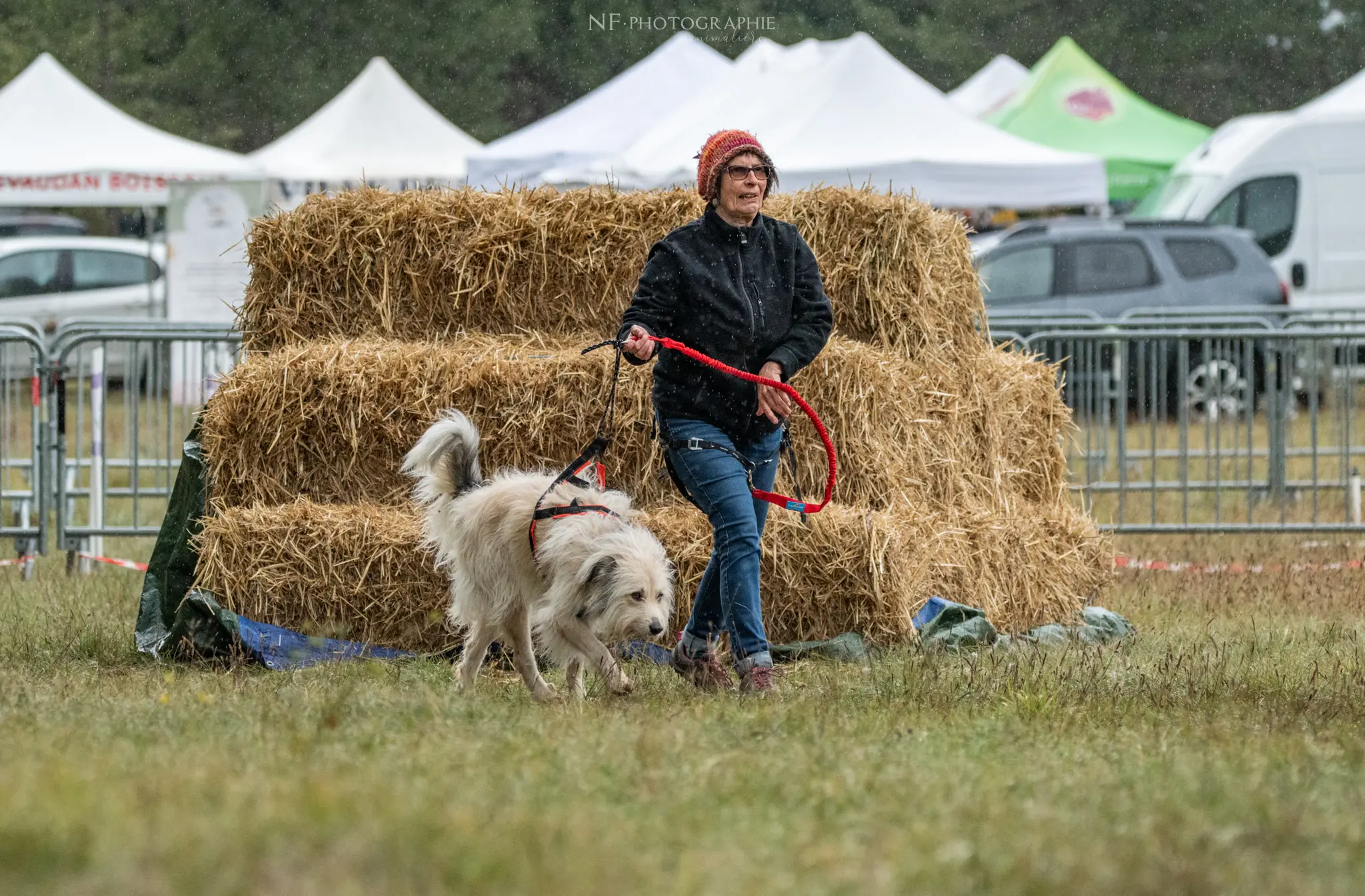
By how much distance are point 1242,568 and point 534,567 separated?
18.6ft

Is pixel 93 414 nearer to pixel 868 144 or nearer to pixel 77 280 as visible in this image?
pixel 868 144

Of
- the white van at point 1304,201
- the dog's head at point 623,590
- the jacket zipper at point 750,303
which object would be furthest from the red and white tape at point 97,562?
the white van at point 1304,201

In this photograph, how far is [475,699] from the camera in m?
6.12

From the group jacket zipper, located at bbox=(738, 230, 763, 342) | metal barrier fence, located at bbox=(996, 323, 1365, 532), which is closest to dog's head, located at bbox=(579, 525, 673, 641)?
jacket zipper, located at bbox=(738, 230, 763, 342)

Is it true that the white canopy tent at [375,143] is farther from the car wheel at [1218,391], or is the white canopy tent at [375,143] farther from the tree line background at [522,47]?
the tree line background at [522,47]

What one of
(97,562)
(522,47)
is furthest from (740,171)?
(522,47)

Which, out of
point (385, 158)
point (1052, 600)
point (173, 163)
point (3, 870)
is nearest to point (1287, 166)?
point (385, 158)

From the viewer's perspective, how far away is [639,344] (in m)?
6.28

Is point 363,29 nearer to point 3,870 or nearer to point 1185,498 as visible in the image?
point 1185,498

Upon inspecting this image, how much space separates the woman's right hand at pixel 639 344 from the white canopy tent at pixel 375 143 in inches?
782

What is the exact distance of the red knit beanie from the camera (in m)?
6.43

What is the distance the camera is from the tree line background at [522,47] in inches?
1709

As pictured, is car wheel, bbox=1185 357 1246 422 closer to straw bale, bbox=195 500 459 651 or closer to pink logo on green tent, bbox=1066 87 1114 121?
straw bale, bbox=195 500 459 651

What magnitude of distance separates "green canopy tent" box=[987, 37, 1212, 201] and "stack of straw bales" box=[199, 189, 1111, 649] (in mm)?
19594
